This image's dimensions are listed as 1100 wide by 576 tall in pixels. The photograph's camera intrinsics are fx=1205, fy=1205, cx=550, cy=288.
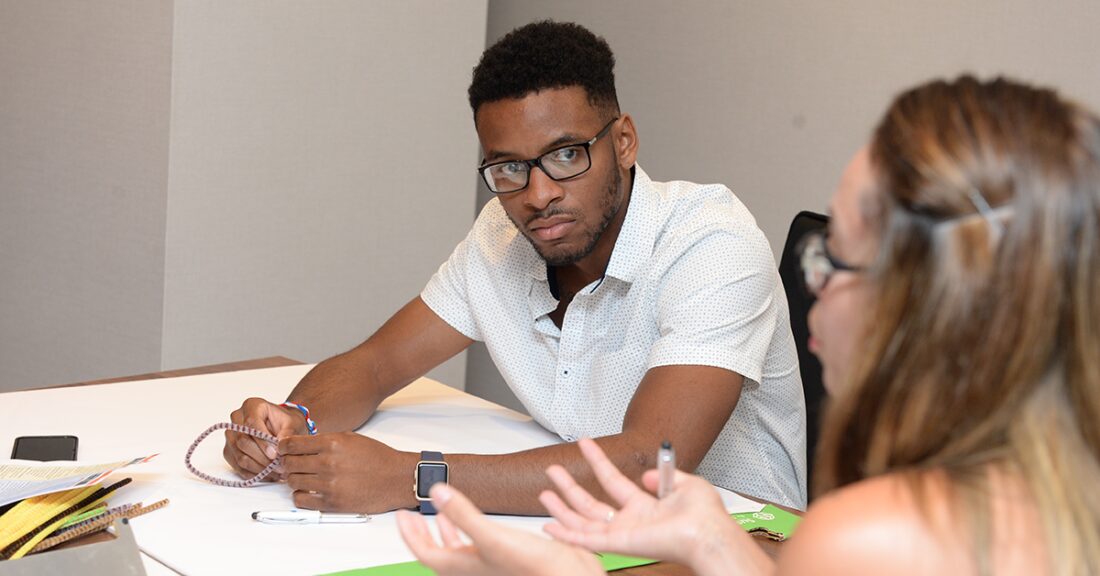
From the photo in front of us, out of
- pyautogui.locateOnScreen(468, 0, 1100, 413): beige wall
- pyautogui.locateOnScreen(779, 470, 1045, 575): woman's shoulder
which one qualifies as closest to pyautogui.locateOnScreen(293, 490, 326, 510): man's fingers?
pyautogui.locateOnScreen(779, 470, 1045, 575): woman's shoulder

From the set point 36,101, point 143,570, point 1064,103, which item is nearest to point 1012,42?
point 1064,103

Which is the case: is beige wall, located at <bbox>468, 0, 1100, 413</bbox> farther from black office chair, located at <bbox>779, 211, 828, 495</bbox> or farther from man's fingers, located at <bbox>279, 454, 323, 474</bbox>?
man's fingers, located at <bbox>279, 454, 323, 474</bbox>

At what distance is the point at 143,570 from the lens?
1.23 m

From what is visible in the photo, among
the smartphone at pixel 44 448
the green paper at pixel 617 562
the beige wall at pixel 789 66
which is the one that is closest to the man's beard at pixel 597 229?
the green paper at pixel 617 562

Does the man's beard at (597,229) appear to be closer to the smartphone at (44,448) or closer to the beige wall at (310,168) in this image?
the smartphone at (44,448)

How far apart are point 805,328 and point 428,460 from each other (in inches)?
30.1

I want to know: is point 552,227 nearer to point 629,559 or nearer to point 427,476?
point 427,476

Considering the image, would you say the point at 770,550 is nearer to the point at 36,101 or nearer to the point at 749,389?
the point at 749,389

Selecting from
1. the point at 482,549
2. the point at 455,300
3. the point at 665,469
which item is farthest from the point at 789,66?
the point at 482,549

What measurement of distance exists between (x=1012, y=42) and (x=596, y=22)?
1426mm

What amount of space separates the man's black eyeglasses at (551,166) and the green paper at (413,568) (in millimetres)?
697

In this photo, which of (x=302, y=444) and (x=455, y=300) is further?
(x=455, y=300)

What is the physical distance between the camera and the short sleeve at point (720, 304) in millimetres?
1747

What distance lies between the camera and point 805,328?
2043 millimetres
